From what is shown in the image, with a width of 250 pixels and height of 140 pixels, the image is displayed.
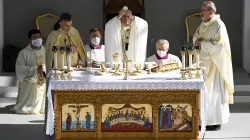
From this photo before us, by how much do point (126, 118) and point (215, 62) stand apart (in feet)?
6.24

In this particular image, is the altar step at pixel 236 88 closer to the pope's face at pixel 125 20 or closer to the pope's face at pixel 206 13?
the pope's face at pixel 206 13

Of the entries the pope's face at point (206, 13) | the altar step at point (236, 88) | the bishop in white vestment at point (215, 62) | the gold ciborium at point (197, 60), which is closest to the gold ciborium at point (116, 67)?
the gold ciborium at point (197, 60)

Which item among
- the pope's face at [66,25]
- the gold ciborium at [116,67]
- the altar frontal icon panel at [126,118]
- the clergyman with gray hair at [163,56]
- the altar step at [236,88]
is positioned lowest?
the altar frontal icon panel at [126,118]

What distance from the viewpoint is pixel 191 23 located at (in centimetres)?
2070

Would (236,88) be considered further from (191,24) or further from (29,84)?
(29,84)

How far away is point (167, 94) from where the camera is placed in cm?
1386

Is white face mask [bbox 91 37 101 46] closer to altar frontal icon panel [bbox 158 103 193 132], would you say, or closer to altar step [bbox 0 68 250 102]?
altar step [bbox 0 68 250 102]

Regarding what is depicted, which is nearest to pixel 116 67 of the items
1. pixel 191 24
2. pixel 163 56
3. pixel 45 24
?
pixel 163 56

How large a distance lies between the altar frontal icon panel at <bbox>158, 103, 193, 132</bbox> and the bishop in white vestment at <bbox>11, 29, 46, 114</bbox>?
3.35 metres

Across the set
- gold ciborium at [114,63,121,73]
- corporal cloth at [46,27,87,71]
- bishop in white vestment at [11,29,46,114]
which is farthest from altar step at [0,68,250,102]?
gold ciborium at [114,63,121,73]

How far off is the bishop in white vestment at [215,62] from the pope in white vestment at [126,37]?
3.02ft

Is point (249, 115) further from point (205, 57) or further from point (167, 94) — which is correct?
point (167, 94)

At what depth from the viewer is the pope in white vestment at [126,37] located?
14.8m

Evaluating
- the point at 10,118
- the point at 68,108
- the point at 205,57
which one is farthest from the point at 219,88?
the point at 10,118
